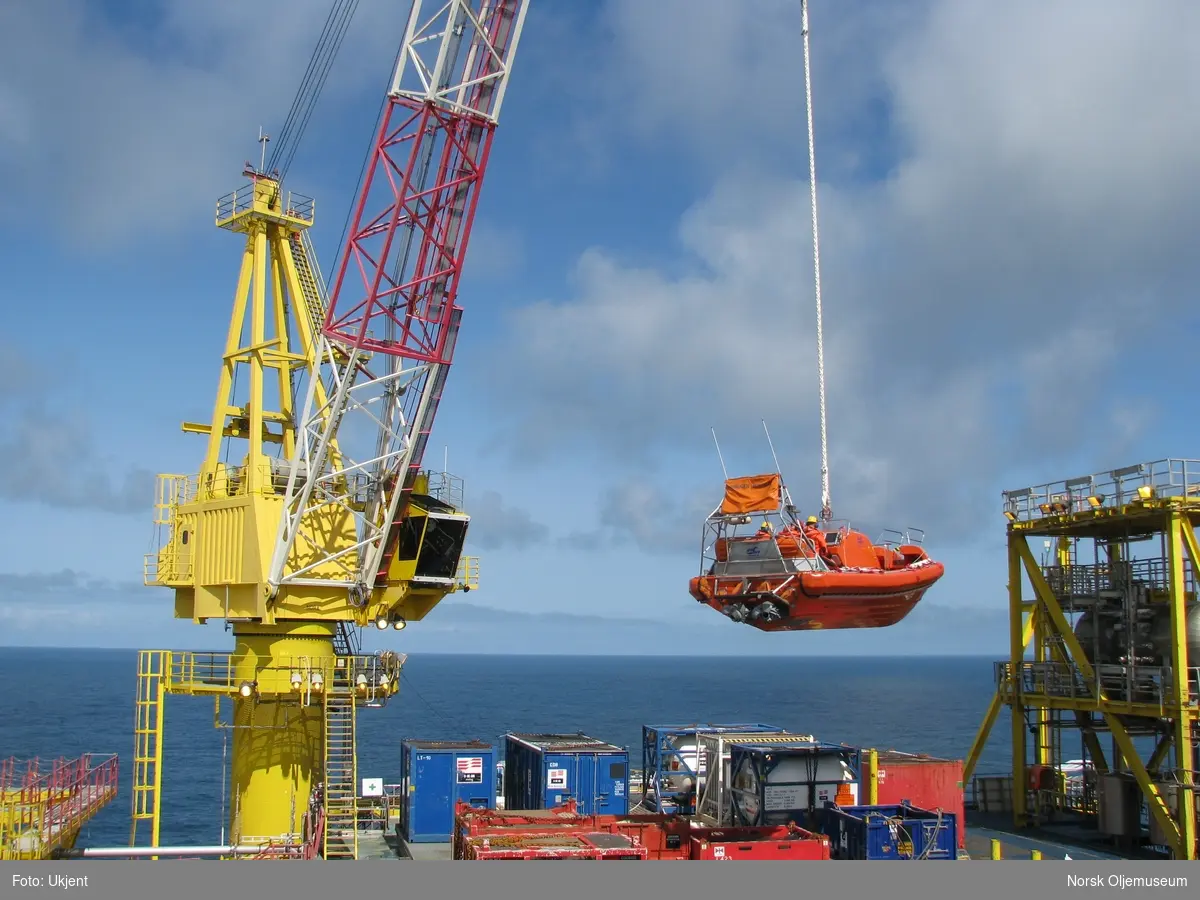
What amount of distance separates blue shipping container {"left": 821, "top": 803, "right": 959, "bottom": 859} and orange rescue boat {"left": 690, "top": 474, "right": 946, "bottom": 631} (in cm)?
626

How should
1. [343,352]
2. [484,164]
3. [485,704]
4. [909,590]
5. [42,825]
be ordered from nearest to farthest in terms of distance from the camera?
[909,590] < [42,825] < [484,164] < [343,352] < [485,704]

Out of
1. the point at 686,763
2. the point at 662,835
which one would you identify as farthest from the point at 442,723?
the point at 662,835

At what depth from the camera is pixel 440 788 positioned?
3394 cm

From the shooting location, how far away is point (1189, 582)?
3619 centimetres

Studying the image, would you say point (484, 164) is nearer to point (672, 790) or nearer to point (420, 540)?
point (420, 540)

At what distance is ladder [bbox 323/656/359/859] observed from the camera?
32656 mm

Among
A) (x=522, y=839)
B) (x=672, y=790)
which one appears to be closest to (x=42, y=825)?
(x=522, y=839)

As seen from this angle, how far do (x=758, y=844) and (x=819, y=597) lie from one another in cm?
Result: 760

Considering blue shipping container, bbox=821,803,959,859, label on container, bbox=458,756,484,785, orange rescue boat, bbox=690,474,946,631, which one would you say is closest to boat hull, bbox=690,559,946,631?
orange rescue boat, bbox=690,474,946,631

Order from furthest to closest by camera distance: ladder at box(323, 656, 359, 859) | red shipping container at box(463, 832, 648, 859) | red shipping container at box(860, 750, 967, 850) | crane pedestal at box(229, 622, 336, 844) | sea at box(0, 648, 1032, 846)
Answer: sea at box(0, 648, 1032, 846)
crane pedestal at box(229, 622, 336, 844)
red shipping container at box(860, 750, 967, 850)
ladder at box(323, 656, 359, 859)
red shipping container at box(463, 832, 648, 859)

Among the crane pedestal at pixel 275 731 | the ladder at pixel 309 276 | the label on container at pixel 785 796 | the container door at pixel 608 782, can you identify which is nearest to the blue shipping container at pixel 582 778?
the container door at pixel 608 782

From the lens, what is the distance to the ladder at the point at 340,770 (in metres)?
32.7

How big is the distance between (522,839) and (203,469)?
18991 mm

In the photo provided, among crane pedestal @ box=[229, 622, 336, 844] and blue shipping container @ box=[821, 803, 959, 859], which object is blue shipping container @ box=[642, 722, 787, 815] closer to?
blue shipping container @ box=[821, 803, 959, 859]
